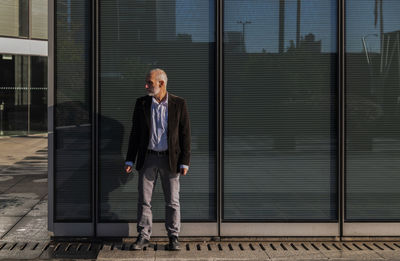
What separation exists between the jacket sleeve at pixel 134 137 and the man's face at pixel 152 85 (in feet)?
0.73

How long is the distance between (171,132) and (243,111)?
1.06 meters

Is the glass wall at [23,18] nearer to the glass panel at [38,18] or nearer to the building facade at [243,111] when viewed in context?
the glass panel at [38,18]

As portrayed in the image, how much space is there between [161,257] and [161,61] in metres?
2.22

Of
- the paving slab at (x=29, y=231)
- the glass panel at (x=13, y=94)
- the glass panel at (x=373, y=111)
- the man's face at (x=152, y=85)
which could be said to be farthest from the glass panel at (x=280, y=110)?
the glass panel at (x=13, y=94)

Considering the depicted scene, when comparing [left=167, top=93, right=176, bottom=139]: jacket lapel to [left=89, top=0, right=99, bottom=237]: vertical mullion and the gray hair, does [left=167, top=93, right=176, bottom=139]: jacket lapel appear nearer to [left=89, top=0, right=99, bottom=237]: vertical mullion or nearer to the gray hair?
the gray hair

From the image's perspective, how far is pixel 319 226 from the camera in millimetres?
7098

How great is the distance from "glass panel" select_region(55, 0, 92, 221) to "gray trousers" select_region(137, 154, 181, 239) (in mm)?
823

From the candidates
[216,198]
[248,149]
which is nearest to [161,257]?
[216,198]

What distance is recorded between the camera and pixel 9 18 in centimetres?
2612

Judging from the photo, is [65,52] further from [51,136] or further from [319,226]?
[319,226]

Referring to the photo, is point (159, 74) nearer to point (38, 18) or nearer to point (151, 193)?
point (151, 193)

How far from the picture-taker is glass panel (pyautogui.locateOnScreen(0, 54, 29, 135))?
26.1 m

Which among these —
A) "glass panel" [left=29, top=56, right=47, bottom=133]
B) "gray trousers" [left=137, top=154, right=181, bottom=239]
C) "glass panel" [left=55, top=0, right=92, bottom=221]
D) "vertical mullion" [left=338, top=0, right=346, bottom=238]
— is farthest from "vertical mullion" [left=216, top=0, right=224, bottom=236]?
"glass panel" [left=29, top=56, right=47, bottom=133]

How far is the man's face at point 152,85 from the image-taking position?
6422 mm
